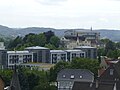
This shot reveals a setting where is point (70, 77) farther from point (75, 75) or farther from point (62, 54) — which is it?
point (62, 54)

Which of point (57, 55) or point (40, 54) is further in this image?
point (57, 55)

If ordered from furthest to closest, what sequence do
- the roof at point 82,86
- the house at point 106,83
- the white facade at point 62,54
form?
the white facade at point 62,54 < the roof at point 82,86 < the house at point 106,83

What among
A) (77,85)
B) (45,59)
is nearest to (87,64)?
(77,85)

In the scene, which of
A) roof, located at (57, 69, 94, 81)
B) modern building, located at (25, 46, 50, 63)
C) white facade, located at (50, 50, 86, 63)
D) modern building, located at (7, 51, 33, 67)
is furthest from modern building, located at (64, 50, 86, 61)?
roof, located at (57, 69, 94, 81)

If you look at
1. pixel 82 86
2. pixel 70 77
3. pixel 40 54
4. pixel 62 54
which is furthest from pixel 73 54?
pixel 82 86

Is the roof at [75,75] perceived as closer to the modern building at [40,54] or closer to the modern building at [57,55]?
the modern building at [40,54]

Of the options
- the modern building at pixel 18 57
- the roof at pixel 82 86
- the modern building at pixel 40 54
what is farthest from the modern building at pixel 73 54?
the roof at pixel 82 86
